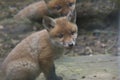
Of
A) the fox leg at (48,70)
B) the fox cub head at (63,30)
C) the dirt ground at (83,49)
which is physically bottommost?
the dirt ground at (83,49)

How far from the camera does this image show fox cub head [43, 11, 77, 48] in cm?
591

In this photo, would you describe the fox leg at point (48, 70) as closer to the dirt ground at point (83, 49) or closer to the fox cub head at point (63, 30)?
the fox cub head at point (63, 30)

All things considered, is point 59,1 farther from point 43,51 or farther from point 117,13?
point 43,51

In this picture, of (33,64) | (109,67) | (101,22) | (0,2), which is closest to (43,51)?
(33,64)

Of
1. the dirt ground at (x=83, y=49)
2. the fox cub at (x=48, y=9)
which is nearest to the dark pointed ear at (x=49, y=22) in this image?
the dirt ground at (x=83, y=49)

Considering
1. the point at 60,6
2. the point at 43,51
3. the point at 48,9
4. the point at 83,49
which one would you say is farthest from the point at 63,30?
the point at 48,9

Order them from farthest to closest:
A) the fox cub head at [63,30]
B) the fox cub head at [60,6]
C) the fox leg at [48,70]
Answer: the fox cub head at [60,6] < the fox leg at [48,70] < the fox cub head at [63,30]

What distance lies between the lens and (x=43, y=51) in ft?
20.2

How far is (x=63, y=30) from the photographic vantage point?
19.6 ft

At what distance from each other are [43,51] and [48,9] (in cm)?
352

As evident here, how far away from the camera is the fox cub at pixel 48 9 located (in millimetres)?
9109

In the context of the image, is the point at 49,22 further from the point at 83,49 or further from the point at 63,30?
the point at 83,49

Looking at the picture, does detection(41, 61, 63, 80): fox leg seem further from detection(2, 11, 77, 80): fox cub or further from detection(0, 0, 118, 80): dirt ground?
detection(0, 0, 118, 80): dirt ground

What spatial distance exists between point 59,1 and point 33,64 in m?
3.44
